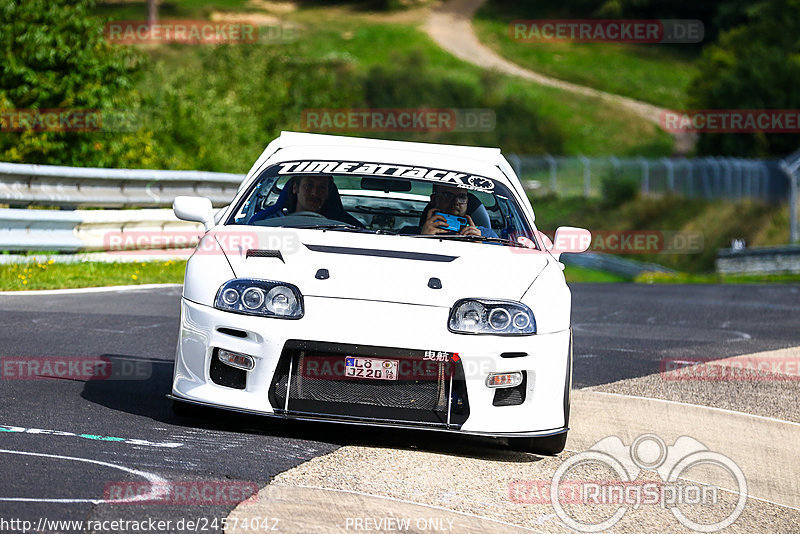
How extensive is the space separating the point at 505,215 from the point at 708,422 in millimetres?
1694

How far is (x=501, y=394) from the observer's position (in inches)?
230

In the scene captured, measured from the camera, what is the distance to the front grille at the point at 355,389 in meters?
5.70

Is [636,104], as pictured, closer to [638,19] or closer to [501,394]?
[638,19]

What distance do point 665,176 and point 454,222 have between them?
38.8m

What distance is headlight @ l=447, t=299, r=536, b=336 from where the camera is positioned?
Answer: 19.0 ft

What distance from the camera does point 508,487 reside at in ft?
17.9

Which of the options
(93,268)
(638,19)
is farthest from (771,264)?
(638,19)

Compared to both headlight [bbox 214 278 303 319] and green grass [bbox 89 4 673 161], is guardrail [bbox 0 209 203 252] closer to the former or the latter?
headlight [bbox 214 278 303 319]

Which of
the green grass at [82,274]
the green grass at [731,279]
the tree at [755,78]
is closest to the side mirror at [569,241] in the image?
the green grass at [82,274]

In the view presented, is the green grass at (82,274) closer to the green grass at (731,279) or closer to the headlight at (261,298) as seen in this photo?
the headlight at (261,298)

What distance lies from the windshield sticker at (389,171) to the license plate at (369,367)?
1.65 m

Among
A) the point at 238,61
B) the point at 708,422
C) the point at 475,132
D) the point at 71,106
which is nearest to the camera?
the point at 708,422

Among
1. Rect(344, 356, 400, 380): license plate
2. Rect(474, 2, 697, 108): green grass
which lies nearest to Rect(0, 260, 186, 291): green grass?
Rect(344, 356, 400, 380): license plate

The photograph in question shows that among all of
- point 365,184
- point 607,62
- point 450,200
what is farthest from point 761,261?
point 607,62
